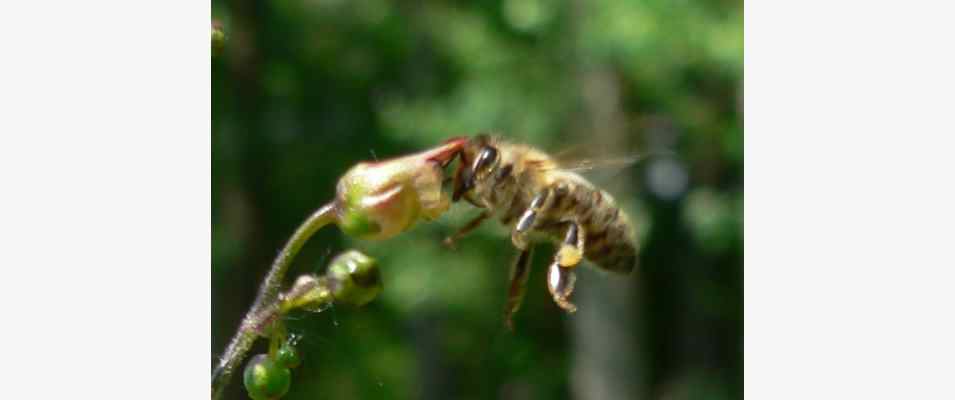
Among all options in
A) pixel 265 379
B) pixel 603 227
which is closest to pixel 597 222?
pixel 603 227

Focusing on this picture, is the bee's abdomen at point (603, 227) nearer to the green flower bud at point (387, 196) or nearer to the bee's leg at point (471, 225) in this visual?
the bee's leg at point (471, 225)

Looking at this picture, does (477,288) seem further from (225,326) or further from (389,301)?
(225,326)

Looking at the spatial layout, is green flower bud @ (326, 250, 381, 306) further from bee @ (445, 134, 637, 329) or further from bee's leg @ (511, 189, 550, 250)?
bee's leg @ (511, 189, 550, 250)

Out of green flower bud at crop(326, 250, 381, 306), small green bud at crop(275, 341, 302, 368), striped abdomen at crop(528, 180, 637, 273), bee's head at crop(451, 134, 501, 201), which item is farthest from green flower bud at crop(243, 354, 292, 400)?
striped abdomen at crop(528, 180, 637, 273)

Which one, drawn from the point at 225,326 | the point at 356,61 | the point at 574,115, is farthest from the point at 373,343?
the point at 225,326

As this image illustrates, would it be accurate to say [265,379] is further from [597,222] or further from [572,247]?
[597,222]

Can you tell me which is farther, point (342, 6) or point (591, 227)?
point (342, 6)

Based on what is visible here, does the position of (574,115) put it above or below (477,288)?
above
